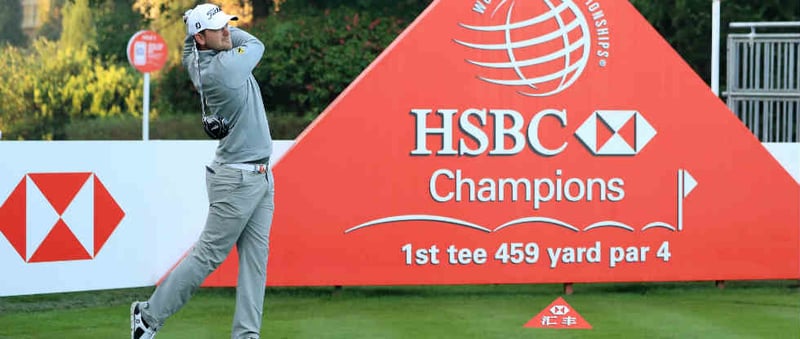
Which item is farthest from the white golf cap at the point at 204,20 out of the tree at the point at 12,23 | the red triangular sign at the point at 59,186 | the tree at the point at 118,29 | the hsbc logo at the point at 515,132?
the tree at the point at 12,23

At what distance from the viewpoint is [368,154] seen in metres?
9.11

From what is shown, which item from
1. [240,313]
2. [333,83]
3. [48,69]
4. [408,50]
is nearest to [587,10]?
[408,50]

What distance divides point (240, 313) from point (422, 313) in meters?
1.95

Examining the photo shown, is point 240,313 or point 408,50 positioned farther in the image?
point 408,50

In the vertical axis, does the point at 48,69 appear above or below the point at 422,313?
above

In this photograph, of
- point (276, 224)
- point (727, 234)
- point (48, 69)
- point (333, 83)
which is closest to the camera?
point (276, 224)

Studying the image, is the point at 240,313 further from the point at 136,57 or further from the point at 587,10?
the point at 136,57

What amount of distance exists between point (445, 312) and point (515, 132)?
4.18 ft

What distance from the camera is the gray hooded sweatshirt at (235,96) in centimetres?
680

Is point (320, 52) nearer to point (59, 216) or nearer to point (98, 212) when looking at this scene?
point (98, 212)

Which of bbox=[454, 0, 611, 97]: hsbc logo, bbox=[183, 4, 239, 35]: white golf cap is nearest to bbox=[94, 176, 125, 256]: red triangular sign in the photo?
bbox=[183, 4, 239, 35]: white golf cap

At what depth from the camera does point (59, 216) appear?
856 centimetres

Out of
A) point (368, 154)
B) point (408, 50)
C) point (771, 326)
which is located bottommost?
point (771, 326)

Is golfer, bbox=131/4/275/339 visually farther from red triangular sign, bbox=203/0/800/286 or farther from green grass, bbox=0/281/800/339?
red triangular sign, bbox=203/0/800/286
